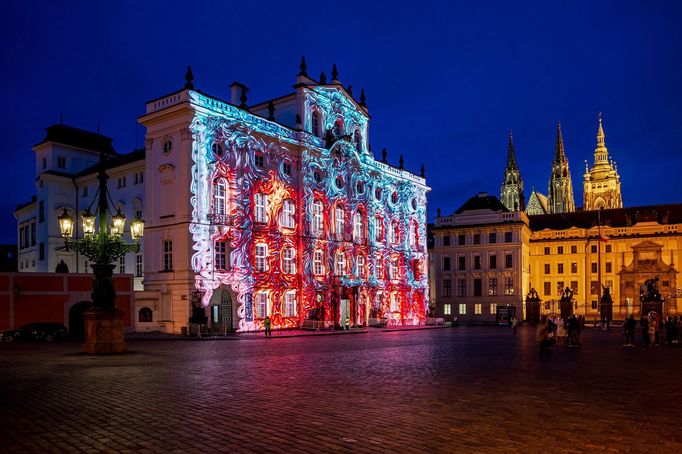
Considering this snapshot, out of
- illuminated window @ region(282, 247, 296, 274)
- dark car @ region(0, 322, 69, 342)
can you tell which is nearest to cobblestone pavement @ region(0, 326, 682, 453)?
dark car @ region(0, 322, 69, 342)

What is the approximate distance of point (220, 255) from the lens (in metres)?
45.0

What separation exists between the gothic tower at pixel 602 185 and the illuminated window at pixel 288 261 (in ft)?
409

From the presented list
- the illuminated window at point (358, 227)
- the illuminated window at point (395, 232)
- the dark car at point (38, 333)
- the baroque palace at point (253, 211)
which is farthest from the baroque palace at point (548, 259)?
the dark car at point (38, 333)

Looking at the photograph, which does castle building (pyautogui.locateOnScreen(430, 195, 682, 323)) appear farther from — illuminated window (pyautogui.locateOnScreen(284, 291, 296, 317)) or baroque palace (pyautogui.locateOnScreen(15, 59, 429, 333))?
illuminated window (pyautogui.locateOnScreen(284, 291, 296, 317))

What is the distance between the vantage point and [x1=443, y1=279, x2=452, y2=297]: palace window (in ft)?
281

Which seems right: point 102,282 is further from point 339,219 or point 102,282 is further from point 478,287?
point 478,287

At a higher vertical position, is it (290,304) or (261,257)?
(261,257)

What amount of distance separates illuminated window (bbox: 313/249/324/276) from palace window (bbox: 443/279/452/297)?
35.0 metres

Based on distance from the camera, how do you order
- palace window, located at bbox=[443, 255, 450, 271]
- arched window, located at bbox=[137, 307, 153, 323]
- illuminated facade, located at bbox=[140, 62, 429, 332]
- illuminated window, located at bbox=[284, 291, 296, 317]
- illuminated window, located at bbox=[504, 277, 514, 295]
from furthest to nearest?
palace window, located at bbox=[443, 255, 450, 271] → illuminated window, located at bbox=[504, 277, 514, 295] → illuminated window, located at bbox=[284, 291, 296, 317] → arched window, located at bbox=[137, 307, 153, 323] → illuminated facade, located at bbox=[140, 62, 429, 332]

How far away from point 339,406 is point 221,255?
33.7 meters

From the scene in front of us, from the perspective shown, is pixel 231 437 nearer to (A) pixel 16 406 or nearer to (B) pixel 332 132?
(A) pixel 16 406

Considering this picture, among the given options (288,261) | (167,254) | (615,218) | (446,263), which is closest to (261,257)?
(288,261)

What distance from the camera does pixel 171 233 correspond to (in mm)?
43375

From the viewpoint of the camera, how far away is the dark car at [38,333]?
35.2m
